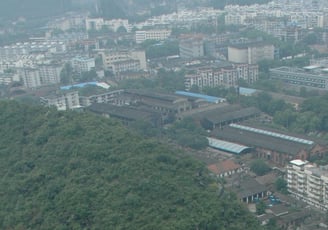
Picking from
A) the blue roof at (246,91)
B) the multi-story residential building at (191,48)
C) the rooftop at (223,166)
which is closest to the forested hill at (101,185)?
the rooftop at (223,166)

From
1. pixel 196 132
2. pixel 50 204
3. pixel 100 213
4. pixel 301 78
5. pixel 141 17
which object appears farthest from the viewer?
pixel 141 17

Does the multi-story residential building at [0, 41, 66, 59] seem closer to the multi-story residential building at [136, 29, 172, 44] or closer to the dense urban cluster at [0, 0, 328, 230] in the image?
the dense urban cluster at [0, 0, 328, 230]

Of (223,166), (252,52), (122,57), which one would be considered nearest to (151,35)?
(122,57)

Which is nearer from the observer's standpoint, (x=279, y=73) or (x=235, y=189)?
(x=235, y=189)

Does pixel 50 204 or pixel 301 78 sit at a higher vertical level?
pixel 50 204

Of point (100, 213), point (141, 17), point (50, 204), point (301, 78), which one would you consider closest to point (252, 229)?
point (100, 213)

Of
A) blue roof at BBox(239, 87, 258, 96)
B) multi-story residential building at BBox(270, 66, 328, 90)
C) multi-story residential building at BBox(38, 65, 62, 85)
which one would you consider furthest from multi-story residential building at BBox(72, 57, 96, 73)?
multi-story residential building at BBox(270, 66, 328, 90)

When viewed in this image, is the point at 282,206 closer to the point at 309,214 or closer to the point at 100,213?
the point at 309,214
